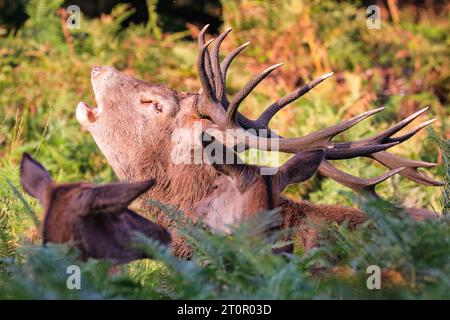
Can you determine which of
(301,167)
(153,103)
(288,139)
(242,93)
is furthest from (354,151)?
(153,103)

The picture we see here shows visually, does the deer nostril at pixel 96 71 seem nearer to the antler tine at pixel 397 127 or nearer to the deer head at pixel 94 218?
the antler tine at pixel 397 127

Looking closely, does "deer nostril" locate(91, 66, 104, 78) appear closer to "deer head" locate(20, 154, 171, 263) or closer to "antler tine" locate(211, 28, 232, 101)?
"antler tine" locate(211, 28, 232, 101)

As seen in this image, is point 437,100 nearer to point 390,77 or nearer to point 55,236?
point 390,77

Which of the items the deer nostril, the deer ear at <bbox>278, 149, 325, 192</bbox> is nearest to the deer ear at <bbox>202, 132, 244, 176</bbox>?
the deer ear at <bbox>278, 149, 325, 192</bbox>

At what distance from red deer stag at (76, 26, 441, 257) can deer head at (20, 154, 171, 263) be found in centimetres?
135

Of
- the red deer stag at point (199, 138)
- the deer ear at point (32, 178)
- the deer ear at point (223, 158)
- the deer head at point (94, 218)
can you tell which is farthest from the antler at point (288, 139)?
the deer head at point (94, 218)

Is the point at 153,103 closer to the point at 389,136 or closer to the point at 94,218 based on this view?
the point at 389,136

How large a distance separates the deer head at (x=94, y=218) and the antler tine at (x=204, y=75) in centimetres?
199

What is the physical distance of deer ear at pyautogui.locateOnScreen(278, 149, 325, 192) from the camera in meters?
5.02

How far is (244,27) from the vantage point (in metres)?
11.7

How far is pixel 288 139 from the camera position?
599cm

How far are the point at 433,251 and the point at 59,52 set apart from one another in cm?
785

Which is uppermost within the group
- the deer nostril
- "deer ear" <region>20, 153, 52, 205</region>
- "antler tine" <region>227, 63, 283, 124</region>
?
the deer nostril
